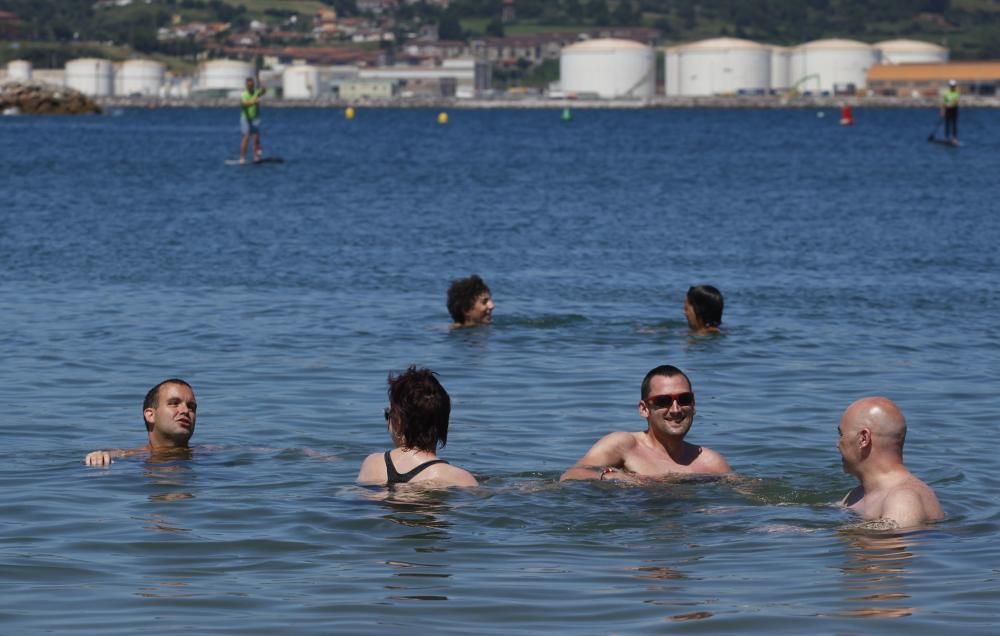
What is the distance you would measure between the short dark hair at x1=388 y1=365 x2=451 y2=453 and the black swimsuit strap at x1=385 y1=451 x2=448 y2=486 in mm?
114

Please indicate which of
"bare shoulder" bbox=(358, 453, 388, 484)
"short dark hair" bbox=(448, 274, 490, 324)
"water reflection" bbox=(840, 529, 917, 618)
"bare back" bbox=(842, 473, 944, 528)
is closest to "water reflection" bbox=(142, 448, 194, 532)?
"bare shoulder" bbox=(358, 453, 388, 484)

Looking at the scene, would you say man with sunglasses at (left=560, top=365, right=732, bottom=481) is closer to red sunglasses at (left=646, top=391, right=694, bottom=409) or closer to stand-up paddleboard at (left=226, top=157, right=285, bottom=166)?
red sunglasses at (left=646, top=391, right=694, bottom=409)

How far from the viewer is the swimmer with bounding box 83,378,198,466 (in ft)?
35.2

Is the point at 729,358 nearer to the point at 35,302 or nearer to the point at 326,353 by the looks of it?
the point at 326,353

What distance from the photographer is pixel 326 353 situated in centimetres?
1585

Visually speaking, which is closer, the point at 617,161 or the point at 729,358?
the point at 729,358

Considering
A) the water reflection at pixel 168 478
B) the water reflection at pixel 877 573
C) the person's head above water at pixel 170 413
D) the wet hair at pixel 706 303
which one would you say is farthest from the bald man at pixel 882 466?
the wet hair at pixel 706 303

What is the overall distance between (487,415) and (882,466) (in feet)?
15.6

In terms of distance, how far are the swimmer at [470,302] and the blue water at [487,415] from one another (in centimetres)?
41

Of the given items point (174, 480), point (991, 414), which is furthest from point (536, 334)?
point (174, 480)

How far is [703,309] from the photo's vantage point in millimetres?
16297

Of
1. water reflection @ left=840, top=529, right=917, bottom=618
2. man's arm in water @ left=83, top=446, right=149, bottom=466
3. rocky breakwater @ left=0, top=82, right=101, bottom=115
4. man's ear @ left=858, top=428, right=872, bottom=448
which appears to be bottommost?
water reflection @ left=840, top=529, right=917, bottom=618

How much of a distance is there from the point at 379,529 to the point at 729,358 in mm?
7142

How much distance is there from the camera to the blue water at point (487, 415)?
26.1ft
